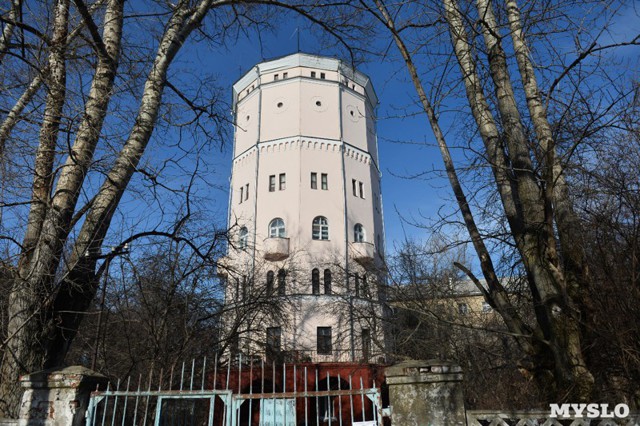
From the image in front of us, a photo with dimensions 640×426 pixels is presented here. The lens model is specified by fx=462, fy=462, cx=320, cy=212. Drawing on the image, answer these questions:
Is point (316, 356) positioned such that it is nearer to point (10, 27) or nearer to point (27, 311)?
point (27, 311)

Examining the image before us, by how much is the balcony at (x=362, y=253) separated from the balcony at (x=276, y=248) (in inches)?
158

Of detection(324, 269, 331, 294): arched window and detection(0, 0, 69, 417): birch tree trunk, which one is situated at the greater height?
detection(324, 269, 331, 294): arched window

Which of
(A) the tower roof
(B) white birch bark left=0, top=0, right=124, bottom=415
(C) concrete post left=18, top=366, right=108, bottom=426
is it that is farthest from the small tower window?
(C) concrete post left=18, top=366, right=108, bottom=426

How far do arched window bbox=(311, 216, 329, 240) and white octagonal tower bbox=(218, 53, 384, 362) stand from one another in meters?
0.06

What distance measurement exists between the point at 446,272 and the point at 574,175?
1742 centimetres

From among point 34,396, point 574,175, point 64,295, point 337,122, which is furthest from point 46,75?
point 337,122

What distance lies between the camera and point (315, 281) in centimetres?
2727

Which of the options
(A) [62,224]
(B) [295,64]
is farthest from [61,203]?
(B) [295,64]

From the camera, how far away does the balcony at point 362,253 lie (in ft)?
91.3

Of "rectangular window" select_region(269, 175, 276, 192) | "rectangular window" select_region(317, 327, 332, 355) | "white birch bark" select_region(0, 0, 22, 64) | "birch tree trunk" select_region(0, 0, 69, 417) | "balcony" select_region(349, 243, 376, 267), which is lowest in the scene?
"birch tree trunk" select_region(0, 0, 69, 417)

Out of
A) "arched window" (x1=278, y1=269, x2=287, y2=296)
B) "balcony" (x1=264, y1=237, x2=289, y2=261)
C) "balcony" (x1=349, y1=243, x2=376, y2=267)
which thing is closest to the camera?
"arched window" (x1=278, y1=269, x2=287, y2=296)

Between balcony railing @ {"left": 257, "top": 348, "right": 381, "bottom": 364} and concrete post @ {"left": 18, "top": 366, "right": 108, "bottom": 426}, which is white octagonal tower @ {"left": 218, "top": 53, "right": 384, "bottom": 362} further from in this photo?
concrete post @ {"left": 18, "top": 366, "right": 108, "bottom": 426}

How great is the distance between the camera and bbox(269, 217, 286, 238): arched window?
28031mm

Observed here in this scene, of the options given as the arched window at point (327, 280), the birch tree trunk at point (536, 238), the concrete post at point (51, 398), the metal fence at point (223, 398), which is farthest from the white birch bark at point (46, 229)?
the arched window at point (327, 280)
